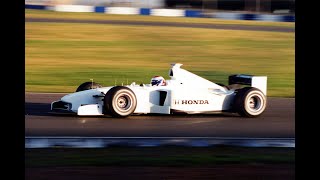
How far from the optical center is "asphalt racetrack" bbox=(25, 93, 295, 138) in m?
11.9

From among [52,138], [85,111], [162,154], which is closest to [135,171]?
[162,154]

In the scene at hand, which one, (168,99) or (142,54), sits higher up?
(142,54)

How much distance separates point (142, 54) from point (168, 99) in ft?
52.5

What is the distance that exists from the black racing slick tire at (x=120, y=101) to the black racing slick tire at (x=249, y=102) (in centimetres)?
215

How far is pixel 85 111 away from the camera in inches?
522

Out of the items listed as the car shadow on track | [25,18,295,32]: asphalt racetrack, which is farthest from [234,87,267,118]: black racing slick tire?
[25,18,295,32]: asphalt racetrack

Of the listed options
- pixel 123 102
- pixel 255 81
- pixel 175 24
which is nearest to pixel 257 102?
pixel 255 81

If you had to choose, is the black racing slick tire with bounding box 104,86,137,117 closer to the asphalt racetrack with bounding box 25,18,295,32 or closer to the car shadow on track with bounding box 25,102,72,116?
the car shadow on track with bounding box 25,102,72,116

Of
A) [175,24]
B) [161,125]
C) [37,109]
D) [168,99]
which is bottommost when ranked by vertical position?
[161,125]

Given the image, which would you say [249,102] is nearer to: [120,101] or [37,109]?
[120,101]

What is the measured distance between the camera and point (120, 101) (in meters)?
13.2

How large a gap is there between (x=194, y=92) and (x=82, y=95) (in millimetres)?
2230
